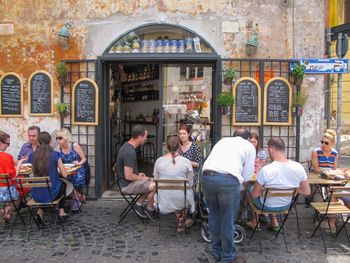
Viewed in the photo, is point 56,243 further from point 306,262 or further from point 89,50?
point 89,50

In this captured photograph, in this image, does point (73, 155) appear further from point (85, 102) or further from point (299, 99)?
point (299, 99)

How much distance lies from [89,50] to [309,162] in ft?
16.0

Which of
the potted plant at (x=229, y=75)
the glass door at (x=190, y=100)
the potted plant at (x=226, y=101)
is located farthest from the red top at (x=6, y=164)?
the potted plant at (x=229, y=75)

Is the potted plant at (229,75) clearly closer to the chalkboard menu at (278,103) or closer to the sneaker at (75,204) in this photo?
the chalkboard menu at (278,103)

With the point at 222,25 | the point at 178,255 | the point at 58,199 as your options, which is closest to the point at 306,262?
the point at 178,255

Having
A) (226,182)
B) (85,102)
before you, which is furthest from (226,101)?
(85,102)

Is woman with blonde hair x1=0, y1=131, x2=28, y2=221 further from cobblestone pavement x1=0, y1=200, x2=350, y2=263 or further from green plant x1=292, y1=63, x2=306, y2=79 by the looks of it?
green plant x1=292, y1=63, x2=306, y2=79

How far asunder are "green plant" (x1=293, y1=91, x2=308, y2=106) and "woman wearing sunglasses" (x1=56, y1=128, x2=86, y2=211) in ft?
13.5

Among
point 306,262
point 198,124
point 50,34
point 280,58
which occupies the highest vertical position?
point 50,34

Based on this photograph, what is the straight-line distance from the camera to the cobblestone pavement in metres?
3.60

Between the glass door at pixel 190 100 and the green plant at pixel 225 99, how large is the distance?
2.10ft

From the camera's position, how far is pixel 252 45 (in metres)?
5.68

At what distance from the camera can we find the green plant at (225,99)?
561cm

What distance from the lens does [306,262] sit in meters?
3.50
